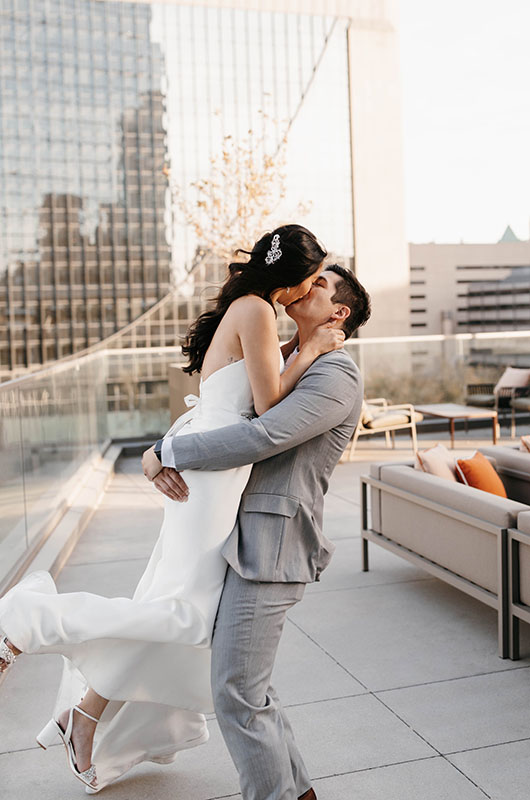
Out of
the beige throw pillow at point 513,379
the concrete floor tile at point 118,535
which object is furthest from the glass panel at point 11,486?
the beige throw pillow at point 513,379

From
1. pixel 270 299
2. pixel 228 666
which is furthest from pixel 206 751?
pixel 270 299

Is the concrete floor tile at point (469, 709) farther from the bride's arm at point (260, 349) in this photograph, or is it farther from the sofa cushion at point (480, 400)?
the sofa cushion at point (480, 400)

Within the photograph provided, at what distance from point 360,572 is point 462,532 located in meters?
1.16

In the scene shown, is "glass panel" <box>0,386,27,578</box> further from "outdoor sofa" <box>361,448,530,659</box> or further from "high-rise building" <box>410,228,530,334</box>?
"high-rise building" <box>410,228,530,334</box>

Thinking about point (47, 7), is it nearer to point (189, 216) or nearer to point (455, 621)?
point (189, 216)

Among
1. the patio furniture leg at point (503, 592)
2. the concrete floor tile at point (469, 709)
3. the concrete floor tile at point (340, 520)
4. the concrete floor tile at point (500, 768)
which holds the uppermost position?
the patio furniture leg at point (503, 592)

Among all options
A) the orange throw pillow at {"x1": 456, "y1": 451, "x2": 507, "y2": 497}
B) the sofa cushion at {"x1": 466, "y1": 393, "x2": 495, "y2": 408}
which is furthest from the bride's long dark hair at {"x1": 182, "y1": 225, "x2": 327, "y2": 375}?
the sofa cushion at {"x1": 466, "y1": 393, "x2": 495, "y2": 408}

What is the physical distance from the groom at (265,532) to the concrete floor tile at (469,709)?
31.5 inches

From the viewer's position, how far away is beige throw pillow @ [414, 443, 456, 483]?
3948 millimetres

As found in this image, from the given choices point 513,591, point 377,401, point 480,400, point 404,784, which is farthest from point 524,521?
point 480,400

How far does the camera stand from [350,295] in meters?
2.12

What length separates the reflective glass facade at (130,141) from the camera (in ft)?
69.4

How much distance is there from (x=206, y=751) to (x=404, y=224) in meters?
20.7

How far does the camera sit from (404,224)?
22.1m
